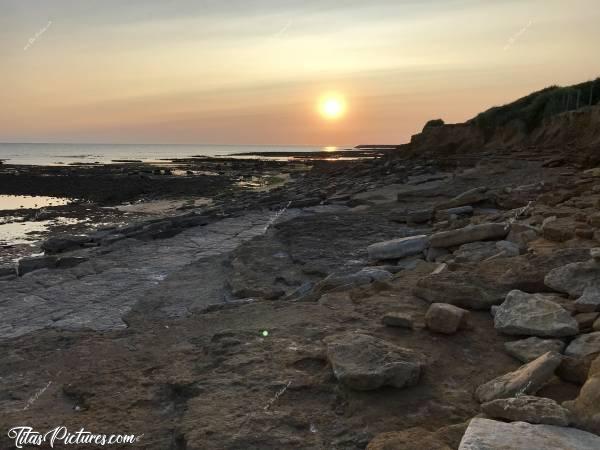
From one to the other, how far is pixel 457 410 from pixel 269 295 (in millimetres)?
2924

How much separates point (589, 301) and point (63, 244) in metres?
8.90

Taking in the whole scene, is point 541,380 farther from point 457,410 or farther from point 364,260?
point 364,260

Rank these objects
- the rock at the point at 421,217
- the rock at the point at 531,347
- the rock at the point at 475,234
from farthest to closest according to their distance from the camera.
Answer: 1. the rock at the point at 421,217
2. the rock at the point at 475,234
3. the rock at the point at 531,347

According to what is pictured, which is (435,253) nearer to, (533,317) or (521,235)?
(521,235)

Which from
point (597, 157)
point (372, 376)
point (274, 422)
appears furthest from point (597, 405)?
point (597, 157)

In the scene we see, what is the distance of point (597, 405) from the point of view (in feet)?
6.48

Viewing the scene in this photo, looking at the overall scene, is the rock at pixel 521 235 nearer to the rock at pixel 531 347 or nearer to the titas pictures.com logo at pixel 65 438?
the rock at pixel 531 347

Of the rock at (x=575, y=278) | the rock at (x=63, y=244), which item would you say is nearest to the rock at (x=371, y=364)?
the rock at (x=575, y=278)

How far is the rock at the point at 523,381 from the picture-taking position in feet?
7.41

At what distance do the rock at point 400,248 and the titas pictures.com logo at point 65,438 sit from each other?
3835 mm

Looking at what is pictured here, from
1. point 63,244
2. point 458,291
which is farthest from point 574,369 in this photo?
point 63,244

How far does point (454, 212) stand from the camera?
763cm

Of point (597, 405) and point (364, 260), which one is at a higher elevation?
point (597, 405)

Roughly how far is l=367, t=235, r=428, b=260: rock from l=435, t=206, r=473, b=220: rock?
1.90m
